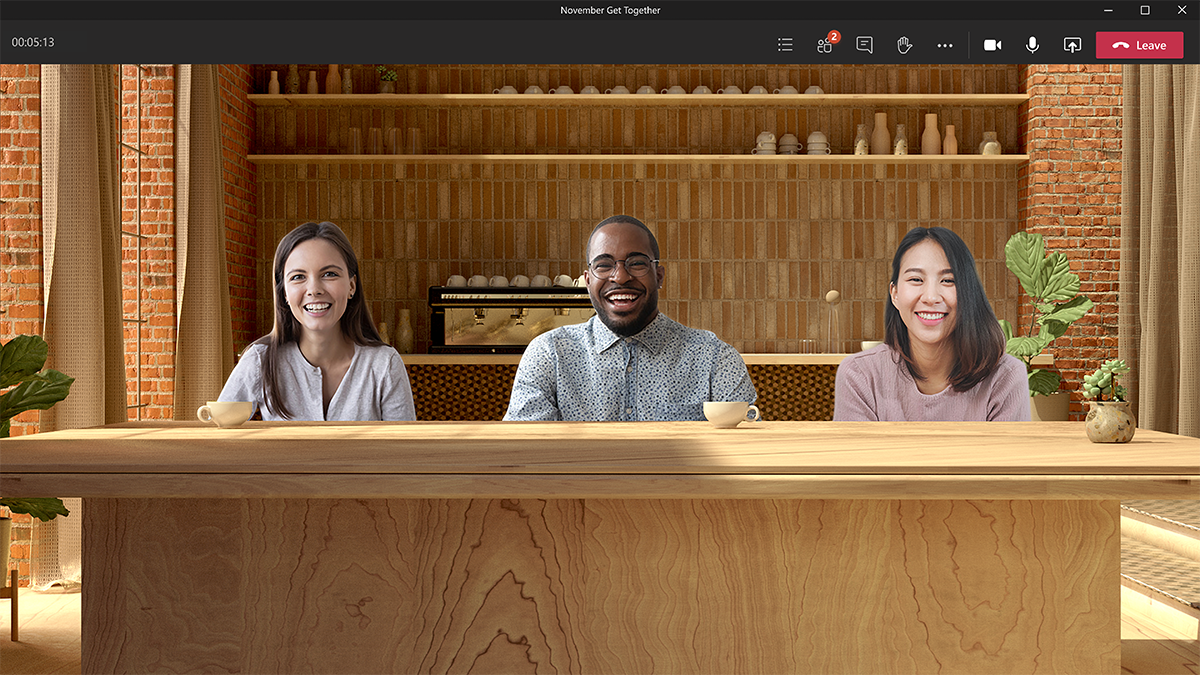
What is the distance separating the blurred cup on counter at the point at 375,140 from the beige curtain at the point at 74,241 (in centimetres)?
216

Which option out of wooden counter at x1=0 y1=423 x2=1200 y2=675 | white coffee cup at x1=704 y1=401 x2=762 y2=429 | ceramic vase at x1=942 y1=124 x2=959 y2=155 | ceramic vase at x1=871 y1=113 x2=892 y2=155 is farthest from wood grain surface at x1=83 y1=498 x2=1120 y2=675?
ceramic vase at x1=942 y1=124 x2=959 y2=155

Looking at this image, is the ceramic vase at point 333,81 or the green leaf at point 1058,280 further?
the ceramic vase at point 333,81

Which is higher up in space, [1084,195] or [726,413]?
[1084,195]

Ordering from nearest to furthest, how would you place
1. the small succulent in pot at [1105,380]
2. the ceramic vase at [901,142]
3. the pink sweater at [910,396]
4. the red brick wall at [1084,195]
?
the pink sweater at [910,396]
the small succulent in pot at [1105,380]
the red brick wall at [1084,195]
the ceramic vase at [901,142]

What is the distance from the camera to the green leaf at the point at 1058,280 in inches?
197

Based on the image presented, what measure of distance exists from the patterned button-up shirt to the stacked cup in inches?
137

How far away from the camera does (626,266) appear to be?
93.8 inches

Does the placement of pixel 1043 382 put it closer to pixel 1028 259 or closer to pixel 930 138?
pixel 1028 259

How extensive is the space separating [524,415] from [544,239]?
11.5 feet

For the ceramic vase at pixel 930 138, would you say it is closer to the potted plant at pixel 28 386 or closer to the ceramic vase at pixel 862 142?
the ceramic vase at pixel 862 142

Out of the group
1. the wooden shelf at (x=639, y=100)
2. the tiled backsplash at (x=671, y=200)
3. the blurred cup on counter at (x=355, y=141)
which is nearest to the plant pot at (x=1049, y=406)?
the tiled backsplash at (x=671, y=200)

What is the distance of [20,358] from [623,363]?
1671mm

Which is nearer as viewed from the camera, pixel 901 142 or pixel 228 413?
pixel 228 413
